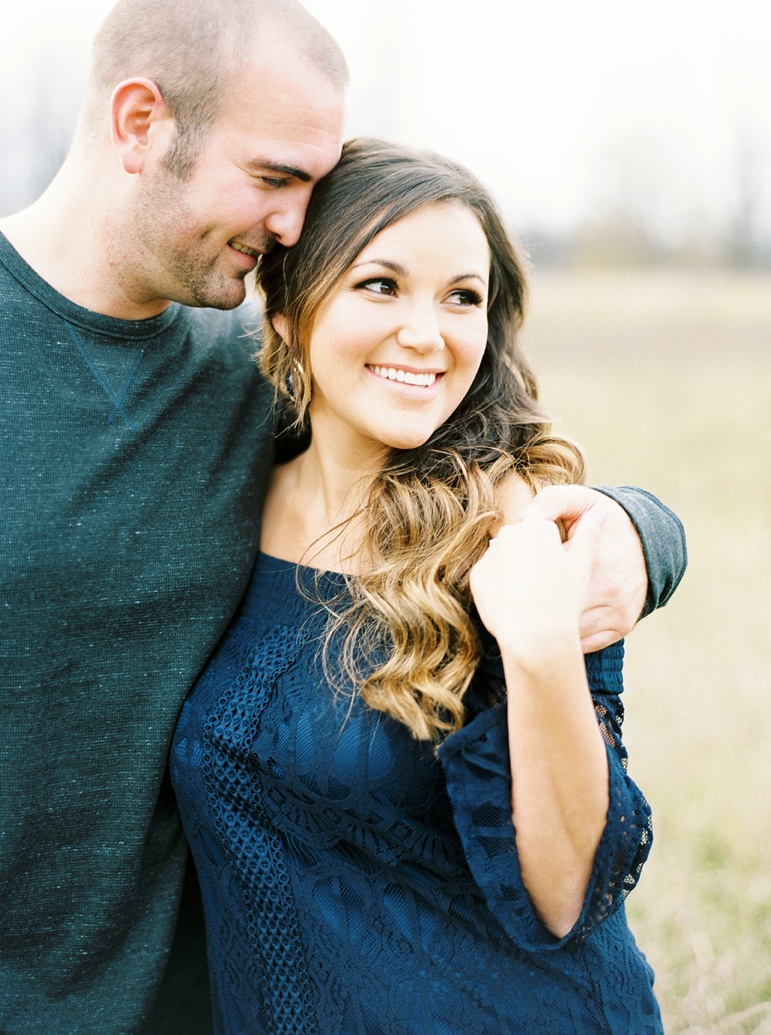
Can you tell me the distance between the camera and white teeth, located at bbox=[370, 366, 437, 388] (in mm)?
1639

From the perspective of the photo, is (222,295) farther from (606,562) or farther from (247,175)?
(606,562)

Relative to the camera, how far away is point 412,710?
1414 millimetres

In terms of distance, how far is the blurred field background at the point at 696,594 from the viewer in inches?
105

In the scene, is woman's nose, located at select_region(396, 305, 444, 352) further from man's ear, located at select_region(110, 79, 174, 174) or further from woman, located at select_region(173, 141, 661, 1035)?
man's ear, located at select_region(110, 79, 174, 174)

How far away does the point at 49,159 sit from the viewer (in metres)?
9.19

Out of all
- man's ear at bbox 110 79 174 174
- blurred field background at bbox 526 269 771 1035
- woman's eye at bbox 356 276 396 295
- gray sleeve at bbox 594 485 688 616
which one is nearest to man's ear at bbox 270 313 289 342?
woman's eye at bbox 356 276 396 295

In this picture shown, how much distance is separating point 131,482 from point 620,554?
826 millimetres

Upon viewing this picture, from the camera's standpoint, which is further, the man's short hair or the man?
the man's short hair

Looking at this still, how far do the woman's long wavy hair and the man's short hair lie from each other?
0.81 ft

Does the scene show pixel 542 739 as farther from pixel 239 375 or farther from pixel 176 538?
pixel 239 375

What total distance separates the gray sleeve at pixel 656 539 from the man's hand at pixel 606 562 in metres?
0.01

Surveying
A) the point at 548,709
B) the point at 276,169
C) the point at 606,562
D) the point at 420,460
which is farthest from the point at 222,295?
the point at 548,709

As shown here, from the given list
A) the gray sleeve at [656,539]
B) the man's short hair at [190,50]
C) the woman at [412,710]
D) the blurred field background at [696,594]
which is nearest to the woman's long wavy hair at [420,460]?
the woman at [412,710]

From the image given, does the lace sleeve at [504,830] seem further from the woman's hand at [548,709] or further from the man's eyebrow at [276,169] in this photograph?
the man's eyebrow at [276,169]
